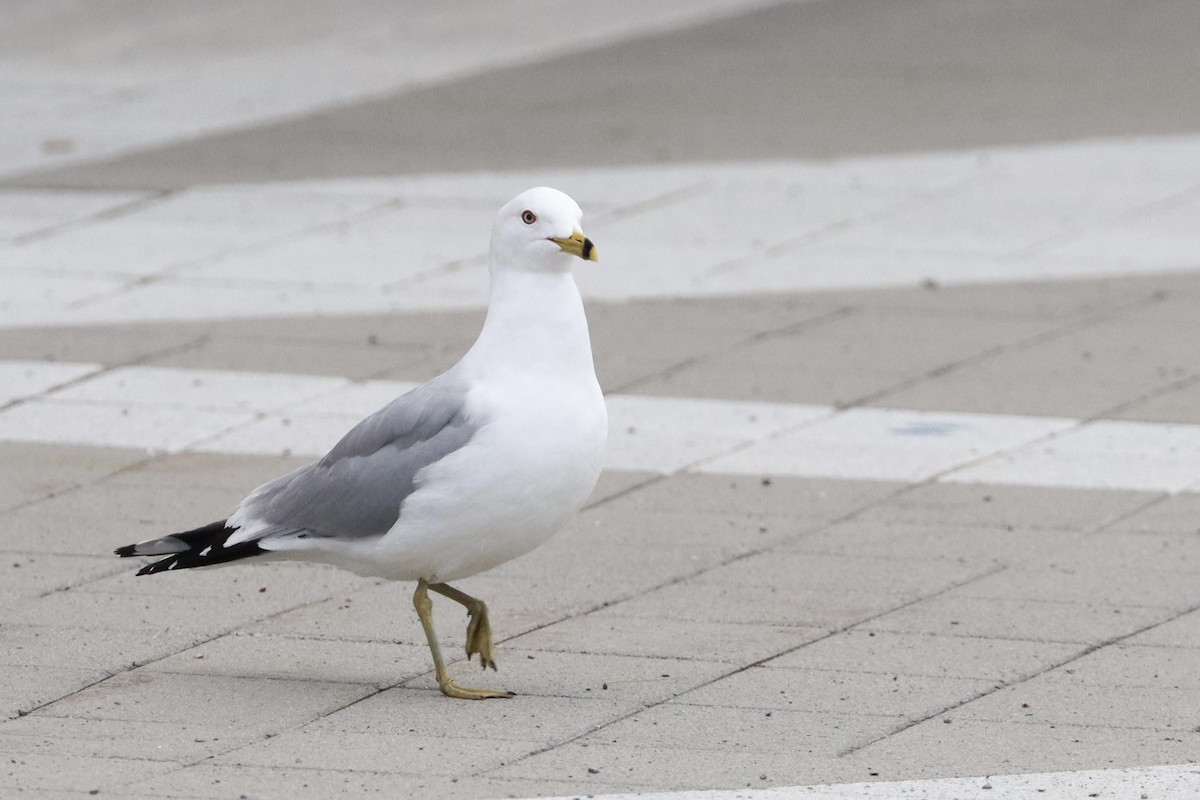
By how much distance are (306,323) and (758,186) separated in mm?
3911

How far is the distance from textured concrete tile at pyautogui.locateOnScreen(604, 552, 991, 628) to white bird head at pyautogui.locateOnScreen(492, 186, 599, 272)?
133 centimetres

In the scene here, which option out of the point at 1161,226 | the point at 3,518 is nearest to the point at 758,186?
the point at 1161,226

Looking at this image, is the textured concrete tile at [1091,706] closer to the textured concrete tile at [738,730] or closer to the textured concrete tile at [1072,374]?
the textured concrete tile at [738,730]

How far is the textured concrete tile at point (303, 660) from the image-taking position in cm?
594

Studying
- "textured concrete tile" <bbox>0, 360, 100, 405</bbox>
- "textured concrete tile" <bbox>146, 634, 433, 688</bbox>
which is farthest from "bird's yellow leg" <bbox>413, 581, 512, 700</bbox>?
"textured concrete tile" <bbox>0, 360, 100, 405</bbox>

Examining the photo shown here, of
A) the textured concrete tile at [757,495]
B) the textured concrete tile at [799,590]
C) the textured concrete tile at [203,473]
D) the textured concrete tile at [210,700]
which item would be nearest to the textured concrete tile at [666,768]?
the textured concrete tile at [210,700]

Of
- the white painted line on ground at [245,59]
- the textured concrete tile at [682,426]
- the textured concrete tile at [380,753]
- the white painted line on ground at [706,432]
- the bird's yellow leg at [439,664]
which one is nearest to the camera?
the textured concrete tile at [380,753]

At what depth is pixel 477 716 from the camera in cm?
559

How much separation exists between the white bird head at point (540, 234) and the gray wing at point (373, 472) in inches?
14.6

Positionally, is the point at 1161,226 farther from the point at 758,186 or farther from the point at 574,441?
the point at 574,441

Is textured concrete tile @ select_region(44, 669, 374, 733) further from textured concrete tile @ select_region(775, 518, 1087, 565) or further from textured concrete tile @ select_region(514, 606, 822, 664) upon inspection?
textured concrete tile @ select_region(775, 518, 1087, 565)

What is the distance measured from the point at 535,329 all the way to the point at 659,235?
21.1ft

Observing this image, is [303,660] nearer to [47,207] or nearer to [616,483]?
[616,483]

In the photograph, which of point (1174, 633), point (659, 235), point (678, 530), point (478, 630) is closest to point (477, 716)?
point (478, 630)
